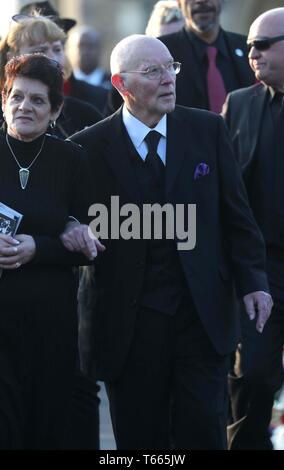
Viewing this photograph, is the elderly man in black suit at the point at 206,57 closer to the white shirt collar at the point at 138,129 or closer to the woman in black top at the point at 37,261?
the white shirt collar at the point at 138,129

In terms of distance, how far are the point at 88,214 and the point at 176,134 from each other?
A: 1.77ft

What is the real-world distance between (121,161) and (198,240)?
1.60ft

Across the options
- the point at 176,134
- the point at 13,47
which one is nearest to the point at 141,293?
the point at 176,134

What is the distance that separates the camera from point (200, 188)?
21.1 ft

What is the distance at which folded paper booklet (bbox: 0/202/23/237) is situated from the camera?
239 inches

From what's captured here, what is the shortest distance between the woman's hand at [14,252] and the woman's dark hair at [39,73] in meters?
0.64

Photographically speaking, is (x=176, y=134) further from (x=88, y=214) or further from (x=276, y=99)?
(x=276, y=99)

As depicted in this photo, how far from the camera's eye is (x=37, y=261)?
6117 millimetres

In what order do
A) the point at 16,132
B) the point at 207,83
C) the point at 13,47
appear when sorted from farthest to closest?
1. the point at 207,83
2. the point at 13,47
3. the point at 16,132

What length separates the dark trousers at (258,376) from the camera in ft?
23.7

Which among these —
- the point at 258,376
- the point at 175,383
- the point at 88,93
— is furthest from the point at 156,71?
the point at 88,93

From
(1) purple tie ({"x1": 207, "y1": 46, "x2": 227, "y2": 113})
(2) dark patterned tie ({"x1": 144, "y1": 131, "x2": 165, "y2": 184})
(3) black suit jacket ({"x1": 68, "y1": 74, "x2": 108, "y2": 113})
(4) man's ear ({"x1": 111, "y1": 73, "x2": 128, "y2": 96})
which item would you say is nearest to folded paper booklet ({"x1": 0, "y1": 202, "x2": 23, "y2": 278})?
(2) dark patterned tie ({"x1": 144, "y1": 131, "x2": 165, "y2": 184})

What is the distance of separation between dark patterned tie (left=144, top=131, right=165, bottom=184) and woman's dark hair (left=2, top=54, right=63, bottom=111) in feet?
1.43

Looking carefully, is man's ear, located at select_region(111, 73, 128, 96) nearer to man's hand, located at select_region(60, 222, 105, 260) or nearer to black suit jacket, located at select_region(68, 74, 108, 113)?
man's hand, located at select_region(60, 222, 105, 260)
